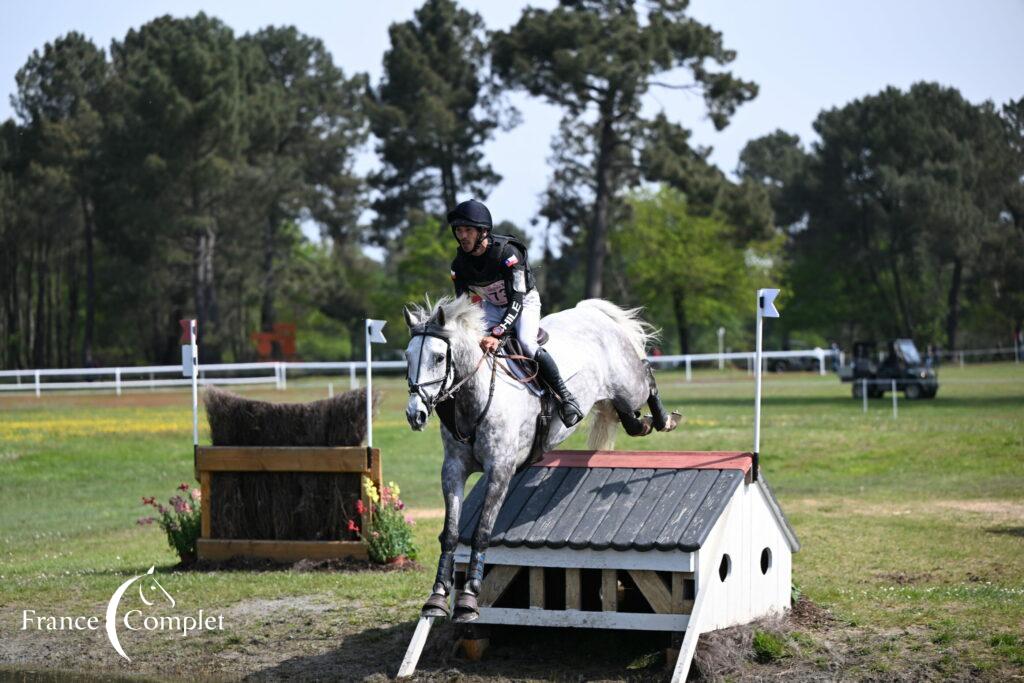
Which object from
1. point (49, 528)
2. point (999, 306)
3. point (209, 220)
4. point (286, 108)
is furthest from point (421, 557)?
point (286, 108)

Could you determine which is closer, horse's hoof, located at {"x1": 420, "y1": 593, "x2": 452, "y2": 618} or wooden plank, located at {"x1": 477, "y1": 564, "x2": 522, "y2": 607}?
horse's hoof, located at {"x1": 420, "y1": 593, "x2": 452, "y2": 618}

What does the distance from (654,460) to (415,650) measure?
2.14m

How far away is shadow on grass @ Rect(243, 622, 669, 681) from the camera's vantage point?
746 cm

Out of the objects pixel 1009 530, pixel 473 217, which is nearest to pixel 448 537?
pixel 473 217

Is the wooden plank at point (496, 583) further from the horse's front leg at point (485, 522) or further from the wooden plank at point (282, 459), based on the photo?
the wooden plank at point (282, 459)

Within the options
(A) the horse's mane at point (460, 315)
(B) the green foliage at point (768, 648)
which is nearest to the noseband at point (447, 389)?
(A) the horse's mane at point (460, 315)

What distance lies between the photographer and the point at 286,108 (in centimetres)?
5381

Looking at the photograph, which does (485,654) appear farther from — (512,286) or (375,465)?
(375,465)

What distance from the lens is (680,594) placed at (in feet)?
24.2

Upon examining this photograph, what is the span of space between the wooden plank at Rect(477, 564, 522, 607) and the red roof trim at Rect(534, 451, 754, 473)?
35.4 inches

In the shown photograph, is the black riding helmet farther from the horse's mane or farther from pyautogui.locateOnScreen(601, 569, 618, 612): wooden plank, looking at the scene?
pyautogui.locateOnScreen(601, 569, 618, 612): wooden plank

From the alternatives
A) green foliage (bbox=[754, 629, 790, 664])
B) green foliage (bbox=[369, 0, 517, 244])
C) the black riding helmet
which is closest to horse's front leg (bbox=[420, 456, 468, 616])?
the black riding helmet

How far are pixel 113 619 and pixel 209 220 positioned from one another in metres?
39.5

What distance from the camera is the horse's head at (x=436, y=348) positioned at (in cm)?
699
